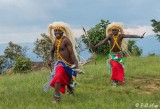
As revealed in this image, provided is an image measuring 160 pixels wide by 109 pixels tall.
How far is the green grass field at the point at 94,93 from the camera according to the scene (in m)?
8.81

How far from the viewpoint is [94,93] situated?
424 inches

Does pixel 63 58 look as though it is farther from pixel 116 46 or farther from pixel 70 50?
pixel 116 46

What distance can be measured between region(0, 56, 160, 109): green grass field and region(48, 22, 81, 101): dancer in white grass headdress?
471 mm

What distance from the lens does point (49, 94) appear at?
10.5 meters

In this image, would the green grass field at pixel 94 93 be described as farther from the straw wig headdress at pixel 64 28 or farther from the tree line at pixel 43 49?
the tree line at pixel 43 49

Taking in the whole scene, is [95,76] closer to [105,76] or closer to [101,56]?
[105,76]

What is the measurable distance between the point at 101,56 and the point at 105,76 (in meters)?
10.4

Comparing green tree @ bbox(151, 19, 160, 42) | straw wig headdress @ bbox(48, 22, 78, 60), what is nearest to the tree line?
green tree @ bbox(151, 19, 160, 42)

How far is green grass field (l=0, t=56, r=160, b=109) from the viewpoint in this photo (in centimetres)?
881

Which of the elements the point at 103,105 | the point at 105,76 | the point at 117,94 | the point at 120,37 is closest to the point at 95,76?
the point at 105,76

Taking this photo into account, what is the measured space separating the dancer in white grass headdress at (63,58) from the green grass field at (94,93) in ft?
1.55

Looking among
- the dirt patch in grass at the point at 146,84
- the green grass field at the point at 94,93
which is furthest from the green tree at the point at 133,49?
the dirt patch in grass at the point at 146,84

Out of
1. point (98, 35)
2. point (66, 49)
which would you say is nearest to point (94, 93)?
point (66, 49)

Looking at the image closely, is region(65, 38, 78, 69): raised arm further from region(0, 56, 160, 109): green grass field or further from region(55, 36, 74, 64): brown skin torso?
region(0, 56, 160, 109): green grass field
